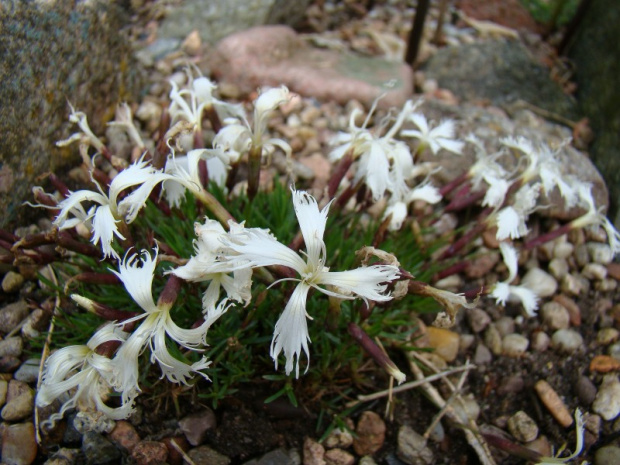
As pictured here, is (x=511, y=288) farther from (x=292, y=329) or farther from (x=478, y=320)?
(x=292, y=329)

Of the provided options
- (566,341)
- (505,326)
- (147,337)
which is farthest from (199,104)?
(566,341)

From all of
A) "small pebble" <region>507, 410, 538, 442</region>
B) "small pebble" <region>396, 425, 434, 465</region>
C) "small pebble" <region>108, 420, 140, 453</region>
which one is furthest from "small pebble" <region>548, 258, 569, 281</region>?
"small pebble" <region>108, 420, 140, 453</region>

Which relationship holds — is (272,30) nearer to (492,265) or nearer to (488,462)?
(492,265)

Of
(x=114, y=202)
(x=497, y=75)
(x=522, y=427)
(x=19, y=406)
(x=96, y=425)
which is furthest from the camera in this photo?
(x=497, y=75)

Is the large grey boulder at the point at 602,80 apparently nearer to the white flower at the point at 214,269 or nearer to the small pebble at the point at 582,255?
the small pebble at the point at 582,255

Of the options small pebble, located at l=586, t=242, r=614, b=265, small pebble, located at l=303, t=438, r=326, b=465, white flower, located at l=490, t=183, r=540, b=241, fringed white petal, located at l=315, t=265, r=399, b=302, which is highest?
fringed white petal, located at l=315, t=265, r=399, b=302

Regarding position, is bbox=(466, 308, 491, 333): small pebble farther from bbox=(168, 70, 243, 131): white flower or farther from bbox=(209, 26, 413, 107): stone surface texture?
bbox=(209, 26, 413, 107): stone surface texture
